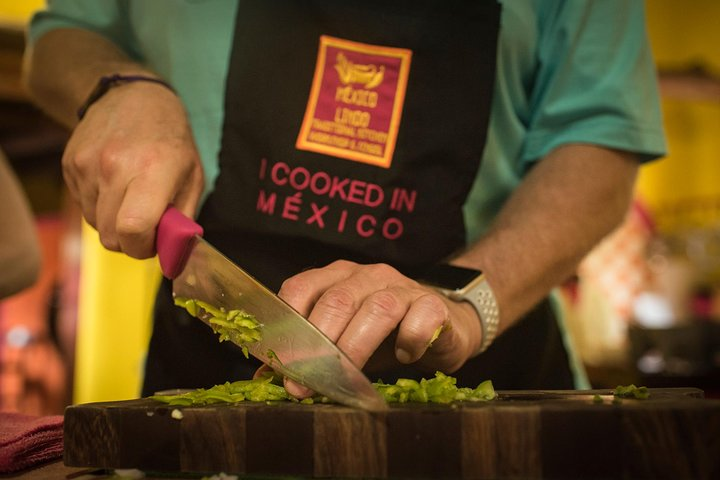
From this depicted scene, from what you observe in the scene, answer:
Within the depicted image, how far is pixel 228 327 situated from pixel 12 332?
18.9 feet

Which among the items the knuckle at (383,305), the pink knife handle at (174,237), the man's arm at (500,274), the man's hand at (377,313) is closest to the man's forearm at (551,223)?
the man's arm at (500,274)

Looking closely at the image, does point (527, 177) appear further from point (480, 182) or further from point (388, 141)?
point (388, 141)

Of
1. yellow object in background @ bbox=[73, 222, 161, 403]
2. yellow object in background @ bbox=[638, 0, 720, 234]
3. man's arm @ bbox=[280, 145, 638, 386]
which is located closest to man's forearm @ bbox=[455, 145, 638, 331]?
man's arm @ bbox=[280, 145, 638, 386]

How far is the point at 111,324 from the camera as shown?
487 cm

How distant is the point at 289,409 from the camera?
2.81 ft

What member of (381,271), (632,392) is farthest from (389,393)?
(632,392)

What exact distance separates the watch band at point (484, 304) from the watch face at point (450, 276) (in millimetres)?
11

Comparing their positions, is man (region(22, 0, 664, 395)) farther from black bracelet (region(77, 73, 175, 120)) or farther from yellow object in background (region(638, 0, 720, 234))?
yellow object in background (region(638, 0, 720, 234))

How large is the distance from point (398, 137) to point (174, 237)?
1.33 feet

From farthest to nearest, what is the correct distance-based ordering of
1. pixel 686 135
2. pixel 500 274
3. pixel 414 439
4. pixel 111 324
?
pixel 686 135, pixel 111 324, pixel 500 274, pixel 414 439

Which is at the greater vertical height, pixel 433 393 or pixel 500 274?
pixel 500 274

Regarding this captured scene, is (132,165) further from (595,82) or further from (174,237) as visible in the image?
(595,82)

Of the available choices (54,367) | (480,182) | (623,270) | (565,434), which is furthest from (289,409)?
(54,367)

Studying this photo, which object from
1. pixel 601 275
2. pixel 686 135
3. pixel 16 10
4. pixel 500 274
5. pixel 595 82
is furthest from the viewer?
pixel 686 135
